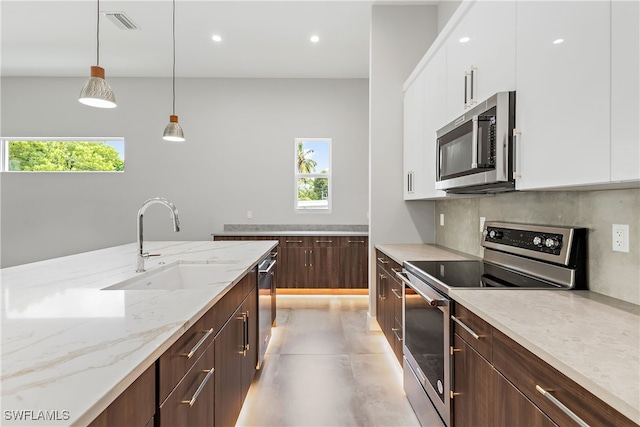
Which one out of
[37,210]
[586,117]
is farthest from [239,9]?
[37,210]

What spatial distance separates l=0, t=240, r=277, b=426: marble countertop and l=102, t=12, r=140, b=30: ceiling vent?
293cm

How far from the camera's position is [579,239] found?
4.81 ft

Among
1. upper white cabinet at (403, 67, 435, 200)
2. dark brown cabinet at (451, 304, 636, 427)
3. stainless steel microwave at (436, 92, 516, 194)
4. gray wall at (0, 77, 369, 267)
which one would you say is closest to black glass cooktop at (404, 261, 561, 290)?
dark brown cabinet at (451, 304, 636, 427)

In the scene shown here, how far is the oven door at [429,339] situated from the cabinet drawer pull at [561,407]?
25.1 inches

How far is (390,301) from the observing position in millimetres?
2693

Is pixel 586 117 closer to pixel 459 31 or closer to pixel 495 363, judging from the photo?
pixel 495 363

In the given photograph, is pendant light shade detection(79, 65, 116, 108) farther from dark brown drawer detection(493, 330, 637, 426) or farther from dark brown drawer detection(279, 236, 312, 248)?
dark brown drawer detection(279, 236, 312, 248)

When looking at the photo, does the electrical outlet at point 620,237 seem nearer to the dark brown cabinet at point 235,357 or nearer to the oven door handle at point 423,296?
the oven door handle at point 423,296

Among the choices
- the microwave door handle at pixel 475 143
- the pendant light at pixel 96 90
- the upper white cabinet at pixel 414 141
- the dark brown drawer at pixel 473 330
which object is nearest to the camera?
the dark brown drawer at pixel 473 330

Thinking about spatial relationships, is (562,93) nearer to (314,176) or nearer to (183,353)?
(183,353)

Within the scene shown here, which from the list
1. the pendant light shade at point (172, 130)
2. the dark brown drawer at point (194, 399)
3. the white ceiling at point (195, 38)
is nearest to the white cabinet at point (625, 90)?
the dark brown drawer at point (194, 399)

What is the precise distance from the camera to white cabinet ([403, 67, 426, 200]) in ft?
9.29

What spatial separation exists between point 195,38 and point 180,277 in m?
3.21

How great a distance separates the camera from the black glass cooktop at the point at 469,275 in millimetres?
1615
